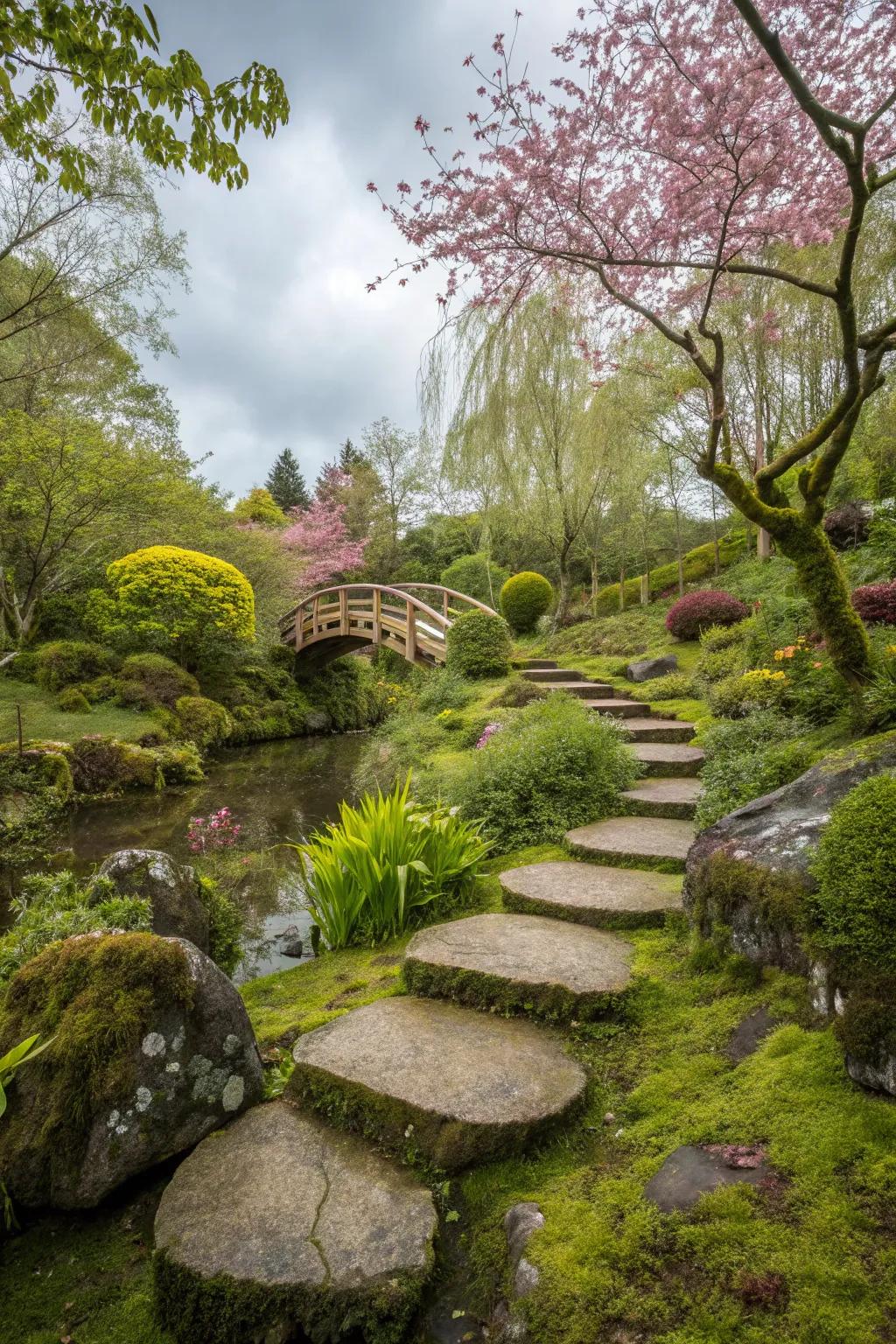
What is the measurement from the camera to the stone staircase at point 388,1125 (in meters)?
1.45

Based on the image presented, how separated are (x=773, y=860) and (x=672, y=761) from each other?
126 inches

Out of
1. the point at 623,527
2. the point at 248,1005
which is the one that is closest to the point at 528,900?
the point at 248,1005

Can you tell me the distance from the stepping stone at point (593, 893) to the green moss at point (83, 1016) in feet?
5.66

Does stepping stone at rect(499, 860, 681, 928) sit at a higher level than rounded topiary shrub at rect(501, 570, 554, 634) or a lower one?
lower

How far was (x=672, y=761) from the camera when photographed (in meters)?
5.27

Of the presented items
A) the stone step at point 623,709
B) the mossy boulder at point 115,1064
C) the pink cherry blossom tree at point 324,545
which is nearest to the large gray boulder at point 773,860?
the mossy boulder at point 115,1064

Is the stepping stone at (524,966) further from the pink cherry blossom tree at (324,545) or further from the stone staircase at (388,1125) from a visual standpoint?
the pink cherry blossom tree at (324,545)

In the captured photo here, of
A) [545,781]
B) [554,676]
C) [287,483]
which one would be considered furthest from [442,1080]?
[287,483]

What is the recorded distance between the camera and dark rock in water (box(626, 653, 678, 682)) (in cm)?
958

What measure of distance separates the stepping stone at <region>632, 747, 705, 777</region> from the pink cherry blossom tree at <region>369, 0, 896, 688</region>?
175cm

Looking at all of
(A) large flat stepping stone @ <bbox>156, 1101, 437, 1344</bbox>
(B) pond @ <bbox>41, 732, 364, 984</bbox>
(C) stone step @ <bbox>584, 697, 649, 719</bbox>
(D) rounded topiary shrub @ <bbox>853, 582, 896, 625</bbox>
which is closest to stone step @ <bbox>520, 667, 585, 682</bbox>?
(C) stone step @ <bbox>584, 697, 649, 719</bbox>

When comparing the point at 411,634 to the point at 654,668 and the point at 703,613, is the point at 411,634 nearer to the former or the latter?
the point at 654,668

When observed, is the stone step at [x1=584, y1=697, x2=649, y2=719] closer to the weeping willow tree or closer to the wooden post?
the weeping willow tree

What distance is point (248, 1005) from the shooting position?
3.20 metres
